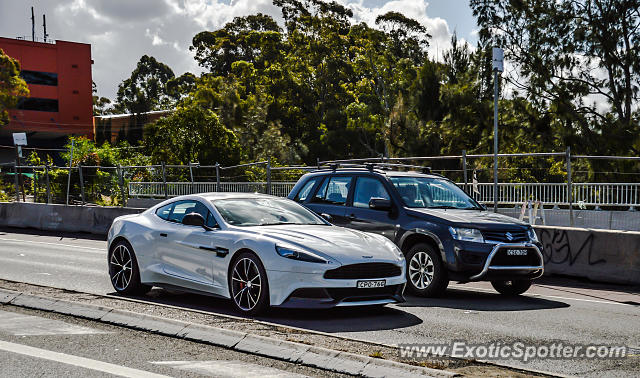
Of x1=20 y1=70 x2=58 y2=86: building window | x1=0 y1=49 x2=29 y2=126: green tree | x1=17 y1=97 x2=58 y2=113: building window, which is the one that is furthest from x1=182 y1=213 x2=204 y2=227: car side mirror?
x1=20 y1=70 x2=58 y2=86: building window

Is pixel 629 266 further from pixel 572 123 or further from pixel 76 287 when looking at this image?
pixel 572 123

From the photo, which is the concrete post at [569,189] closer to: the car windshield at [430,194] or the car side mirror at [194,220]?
the car windshield at [430,194]

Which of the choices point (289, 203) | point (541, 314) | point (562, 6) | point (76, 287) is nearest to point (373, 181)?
point (289, 203)

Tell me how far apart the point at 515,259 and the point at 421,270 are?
119 cm

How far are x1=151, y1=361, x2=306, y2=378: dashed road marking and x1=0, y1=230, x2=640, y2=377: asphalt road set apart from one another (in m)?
1.52

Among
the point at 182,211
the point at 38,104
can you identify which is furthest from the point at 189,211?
the point at 38,104

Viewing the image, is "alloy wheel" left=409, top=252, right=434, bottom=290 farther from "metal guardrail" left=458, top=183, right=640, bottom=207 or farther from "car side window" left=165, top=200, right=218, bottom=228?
"metal guardrail" left=458, top=183, right=640, bottom=207

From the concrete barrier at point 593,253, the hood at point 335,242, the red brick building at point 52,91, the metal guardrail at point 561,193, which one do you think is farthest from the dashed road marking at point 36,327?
the red brick building at point 52,91

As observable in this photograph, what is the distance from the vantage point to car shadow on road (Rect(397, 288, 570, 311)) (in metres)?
9.66

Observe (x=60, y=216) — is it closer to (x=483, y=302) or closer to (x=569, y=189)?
(x=569, y=189)

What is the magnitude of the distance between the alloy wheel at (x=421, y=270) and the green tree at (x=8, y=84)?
5895 cm

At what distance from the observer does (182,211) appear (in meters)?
9.97

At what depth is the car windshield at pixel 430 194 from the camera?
36.9 ft

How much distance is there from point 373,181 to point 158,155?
25.5 meters
